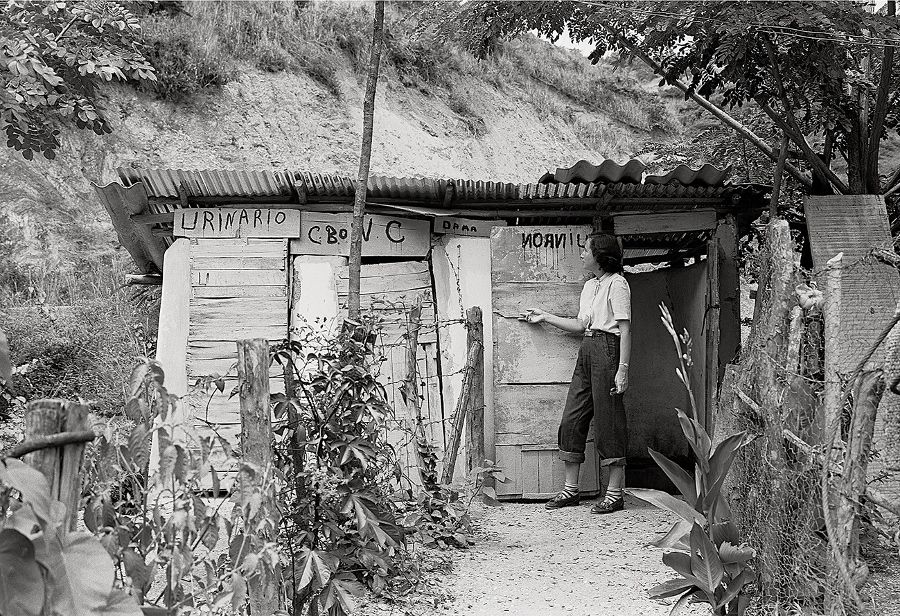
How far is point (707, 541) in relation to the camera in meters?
3.39

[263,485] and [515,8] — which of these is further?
[515,8]

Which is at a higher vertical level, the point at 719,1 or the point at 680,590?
the point at 719,1

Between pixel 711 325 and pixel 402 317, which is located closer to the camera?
pixel 711 325

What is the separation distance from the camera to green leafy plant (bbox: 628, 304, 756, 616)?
3.38m

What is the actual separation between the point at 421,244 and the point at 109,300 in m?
9.37

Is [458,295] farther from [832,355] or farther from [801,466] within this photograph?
[832,355]

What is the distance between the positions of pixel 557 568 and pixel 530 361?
2426 mm

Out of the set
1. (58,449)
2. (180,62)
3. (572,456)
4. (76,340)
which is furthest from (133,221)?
(180,62)

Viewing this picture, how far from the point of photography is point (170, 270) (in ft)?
23.0

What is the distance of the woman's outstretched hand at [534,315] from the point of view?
6.89m

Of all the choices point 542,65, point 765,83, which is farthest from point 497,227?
point 542,65

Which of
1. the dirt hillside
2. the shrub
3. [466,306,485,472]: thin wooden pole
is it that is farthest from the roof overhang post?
the shrub

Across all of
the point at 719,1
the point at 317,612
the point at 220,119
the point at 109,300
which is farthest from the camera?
the point at 220,119

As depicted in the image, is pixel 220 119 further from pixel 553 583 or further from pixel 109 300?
pixel 553 583
